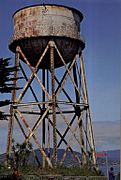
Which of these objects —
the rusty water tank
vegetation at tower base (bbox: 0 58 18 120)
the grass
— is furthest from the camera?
the rusty water tank

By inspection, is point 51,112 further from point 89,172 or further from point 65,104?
point 89,172

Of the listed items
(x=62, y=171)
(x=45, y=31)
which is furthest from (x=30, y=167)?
(x=45, y=31)

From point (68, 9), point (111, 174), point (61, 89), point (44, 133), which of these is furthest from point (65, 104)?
point (111, 174)

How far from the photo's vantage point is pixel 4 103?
20875 millimetres

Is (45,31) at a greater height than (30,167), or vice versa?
(45,31)

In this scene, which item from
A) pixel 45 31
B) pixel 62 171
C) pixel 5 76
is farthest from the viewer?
pixel 45 31

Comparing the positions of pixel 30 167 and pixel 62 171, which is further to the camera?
pixel 30 167

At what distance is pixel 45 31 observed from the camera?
1378 inches

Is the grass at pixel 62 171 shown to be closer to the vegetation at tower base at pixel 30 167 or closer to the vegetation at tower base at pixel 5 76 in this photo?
the vegetation at tower base at pixel 30 167

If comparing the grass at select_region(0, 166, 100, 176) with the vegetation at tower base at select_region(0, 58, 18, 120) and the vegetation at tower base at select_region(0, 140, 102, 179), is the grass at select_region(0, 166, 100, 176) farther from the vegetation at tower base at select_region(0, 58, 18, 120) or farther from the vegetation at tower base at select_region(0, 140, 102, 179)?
the vegetation at tower base at select_region(0, 58, 18, 120)

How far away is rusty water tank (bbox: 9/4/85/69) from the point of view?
35.1 metres

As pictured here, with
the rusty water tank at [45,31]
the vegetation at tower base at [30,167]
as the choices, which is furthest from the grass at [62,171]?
the rusty water tank at [45,31]

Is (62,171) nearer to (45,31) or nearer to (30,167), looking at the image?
(30,167)

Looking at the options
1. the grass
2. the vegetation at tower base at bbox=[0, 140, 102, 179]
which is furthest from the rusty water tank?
Answer: the grass
